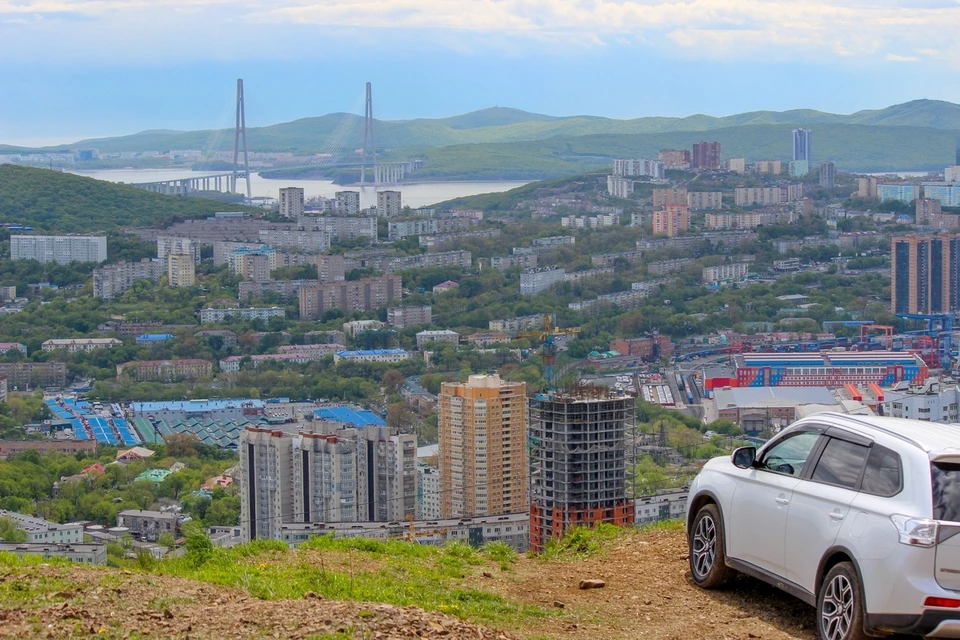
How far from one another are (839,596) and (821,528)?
10 cm

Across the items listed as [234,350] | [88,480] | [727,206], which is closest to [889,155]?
[727,206]

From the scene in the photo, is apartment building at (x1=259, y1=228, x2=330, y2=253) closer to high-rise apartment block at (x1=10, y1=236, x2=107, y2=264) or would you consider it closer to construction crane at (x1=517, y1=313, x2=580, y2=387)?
high-rise apartment block at (x1=10, y1=236, x2=107, y2=264)

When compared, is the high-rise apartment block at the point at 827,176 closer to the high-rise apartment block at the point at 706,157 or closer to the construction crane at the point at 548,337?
the high-rise apartment block at the point at 706,157

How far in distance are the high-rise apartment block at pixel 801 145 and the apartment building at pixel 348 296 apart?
77.0 ft

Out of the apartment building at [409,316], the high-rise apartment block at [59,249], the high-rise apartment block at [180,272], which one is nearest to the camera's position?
the apartment building at [409,316]

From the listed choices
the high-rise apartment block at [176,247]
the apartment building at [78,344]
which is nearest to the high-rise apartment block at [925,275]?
the apartment building at [78,344]

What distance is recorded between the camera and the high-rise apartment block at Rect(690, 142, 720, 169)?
128 ft

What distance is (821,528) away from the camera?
207cm

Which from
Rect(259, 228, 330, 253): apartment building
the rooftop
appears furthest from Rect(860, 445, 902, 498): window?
Rect(259, 228, 330, 253): apartment building

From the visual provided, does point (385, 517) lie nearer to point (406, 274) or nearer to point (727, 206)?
point (406, 274)

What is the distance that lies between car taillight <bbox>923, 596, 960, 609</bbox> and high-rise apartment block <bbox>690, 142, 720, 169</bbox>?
→ 123ft

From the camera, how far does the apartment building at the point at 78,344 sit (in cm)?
1975

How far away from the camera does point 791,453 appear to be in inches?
88.4

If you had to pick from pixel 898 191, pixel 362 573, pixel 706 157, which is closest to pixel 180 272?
pixel 898 191
